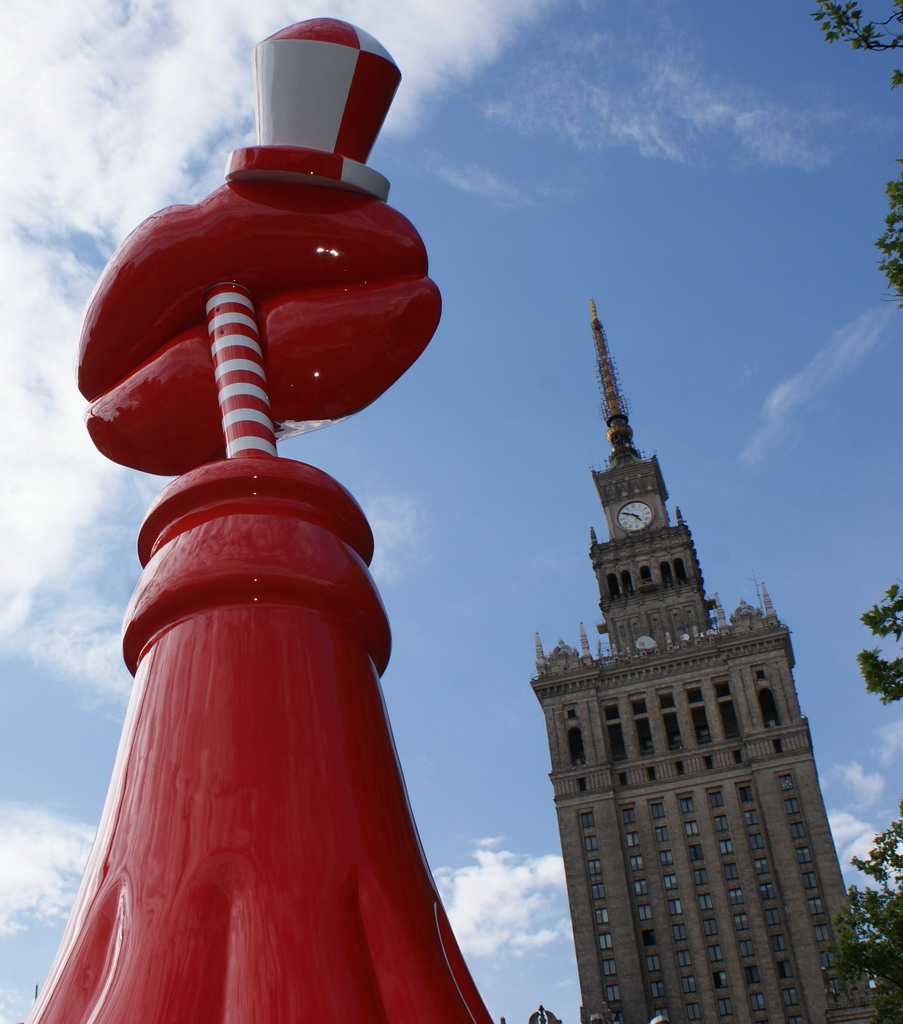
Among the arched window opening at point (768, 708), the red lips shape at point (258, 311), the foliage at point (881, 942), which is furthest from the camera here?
the arched window opening at point (768, 708)

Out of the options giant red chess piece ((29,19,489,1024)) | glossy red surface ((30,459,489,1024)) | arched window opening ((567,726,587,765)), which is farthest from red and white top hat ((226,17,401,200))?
arched window opening ((567,726,587,765))

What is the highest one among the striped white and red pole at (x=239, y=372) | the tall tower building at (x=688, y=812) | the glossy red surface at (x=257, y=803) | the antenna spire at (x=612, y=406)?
the antenna spire at (x=612, y=406)

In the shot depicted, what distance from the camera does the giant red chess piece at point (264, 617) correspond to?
4.58 m

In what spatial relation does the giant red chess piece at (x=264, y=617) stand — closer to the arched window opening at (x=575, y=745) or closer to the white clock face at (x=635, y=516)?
the arched window opening at (x=575, y=745)

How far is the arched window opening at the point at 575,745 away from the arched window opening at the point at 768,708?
9761 millimetres

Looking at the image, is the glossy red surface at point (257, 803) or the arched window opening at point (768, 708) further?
the arched window opening at point (768, 708)

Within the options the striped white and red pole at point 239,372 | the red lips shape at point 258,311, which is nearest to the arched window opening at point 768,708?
the red lips shape at point 258,311

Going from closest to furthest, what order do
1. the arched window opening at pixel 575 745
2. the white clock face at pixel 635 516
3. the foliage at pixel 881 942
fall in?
the foliage at pixel 881 942
the arched window opening at pixel 575 745
the white clock face at pixel 635 516

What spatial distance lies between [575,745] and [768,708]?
10578mm

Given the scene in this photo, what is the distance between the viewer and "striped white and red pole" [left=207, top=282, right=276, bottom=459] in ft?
21.4

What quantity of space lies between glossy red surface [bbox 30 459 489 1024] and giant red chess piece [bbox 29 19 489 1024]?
0.01 metres

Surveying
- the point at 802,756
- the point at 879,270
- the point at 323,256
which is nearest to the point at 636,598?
the point at 802,756

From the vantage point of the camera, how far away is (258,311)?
7363mm

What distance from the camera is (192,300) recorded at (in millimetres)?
7336
